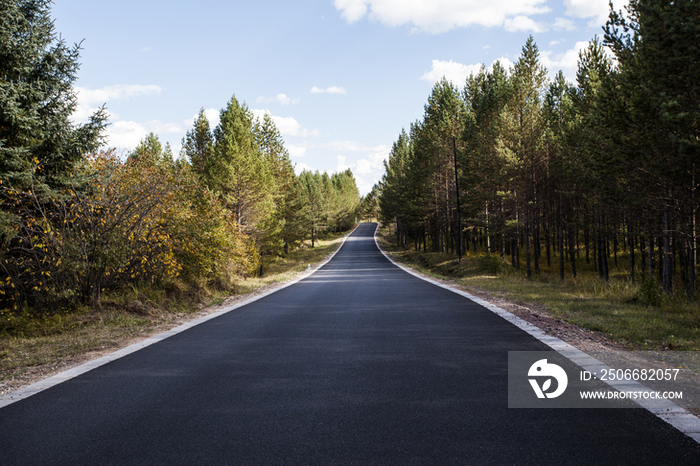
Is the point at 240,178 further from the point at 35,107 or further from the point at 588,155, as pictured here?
the point at 588,155

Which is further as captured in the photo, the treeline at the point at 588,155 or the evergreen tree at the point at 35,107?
the treeline at the point at 588,155

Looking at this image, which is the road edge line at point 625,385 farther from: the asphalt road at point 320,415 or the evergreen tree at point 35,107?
the evergreen tree at point 35,107

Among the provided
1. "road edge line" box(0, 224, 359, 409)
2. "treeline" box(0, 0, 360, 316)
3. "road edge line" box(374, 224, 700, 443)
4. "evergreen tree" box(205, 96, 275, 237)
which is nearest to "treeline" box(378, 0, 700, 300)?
"road edge line" box(374, 224, 700, 443)

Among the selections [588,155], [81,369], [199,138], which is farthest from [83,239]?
[199,138]

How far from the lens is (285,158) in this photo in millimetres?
46031

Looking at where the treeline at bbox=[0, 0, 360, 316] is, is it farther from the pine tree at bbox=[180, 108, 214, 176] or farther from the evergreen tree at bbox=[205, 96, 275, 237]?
the pine tree at bbox=[180, 108, 214, 176]

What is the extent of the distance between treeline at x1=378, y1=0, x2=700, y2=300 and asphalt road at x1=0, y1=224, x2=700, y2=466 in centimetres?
823

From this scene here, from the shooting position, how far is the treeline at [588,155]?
411 inches

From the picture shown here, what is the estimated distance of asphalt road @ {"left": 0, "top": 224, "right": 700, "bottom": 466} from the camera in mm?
2846

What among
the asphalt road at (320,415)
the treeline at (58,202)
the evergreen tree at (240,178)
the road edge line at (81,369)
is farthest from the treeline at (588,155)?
the evergreen tree at (240,178)

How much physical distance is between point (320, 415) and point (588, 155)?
16966mm

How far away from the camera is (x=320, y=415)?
3.53m

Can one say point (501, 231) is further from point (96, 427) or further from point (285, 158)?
point (96, 427)

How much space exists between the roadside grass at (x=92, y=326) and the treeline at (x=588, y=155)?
11929mm
